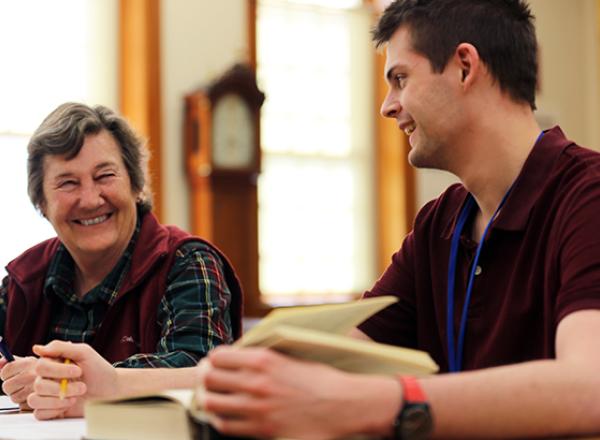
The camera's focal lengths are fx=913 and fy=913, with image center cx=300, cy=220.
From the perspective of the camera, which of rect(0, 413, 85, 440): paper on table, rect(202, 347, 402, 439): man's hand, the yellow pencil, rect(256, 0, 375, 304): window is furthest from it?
rect(256, 0, 375, 304): window

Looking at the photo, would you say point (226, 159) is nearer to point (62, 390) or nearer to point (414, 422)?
point (62, 390)

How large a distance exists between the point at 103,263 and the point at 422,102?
1061 millimetres

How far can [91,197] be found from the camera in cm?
232

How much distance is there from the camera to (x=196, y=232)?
18.5 ft

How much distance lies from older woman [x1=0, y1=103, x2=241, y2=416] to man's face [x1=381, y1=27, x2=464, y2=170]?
659 mm

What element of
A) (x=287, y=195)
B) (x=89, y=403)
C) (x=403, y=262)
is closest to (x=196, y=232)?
(x=287, y=195)

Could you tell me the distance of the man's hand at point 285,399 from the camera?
3.32 feet

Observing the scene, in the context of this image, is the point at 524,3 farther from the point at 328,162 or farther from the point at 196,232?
the point at 328,162

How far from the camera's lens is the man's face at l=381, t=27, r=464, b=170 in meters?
1.78

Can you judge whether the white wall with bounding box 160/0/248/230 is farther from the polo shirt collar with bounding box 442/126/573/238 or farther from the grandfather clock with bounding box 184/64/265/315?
the polo shirt collar with bounding box 442/126/573/238

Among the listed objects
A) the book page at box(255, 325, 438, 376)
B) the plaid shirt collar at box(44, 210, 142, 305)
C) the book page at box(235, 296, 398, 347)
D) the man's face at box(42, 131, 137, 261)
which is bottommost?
the plaid shirt collar at box(44, 210, 142, 305)

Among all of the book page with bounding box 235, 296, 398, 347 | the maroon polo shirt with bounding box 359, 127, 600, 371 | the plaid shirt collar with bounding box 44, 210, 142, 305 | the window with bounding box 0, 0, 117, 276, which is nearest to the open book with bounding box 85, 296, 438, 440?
the book page with bounding box 235, 296, 398, 347

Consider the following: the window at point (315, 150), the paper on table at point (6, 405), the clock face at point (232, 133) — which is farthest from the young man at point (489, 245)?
the window at point (315, 150)

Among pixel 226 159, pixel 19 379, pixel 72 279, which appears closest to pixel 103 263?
pixel 72 279
